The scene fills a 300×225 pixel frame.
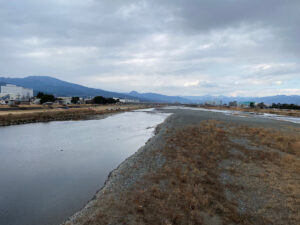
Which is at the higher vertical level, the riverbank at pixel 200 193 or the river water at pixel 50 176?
the riverbank at pixel 200 193

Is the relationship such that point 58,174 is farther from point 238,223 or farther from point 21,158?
point 238,223

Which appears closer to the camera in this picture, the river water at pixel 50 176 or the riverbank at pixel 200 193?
the riverbank at pixel 200 193

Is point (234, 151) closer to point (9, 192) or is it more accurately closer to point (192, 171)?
point (192, 171)

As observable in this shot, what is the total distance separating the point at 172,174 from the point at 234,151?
6.61m

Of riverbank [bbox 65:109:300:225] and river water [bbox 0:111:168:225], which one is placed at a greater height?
riverbank [bbox 65:109:300:225]

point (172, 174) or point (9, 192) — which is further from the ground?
point (172, 174)

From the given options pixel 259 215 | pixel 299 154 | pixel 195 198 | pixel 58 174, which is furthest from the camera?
pixel 299 154

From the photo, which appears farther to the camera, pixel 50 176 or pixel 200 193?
pixel 50 176

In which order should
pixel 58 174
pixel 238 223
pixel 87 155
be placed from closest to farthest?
pixel 238 223, pixel 58 174, pixel 87 155

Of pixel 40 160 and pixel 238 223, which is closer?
pixel 238 223

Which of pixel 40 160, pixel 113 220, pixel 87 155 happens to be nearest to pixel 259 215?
pixel 113 220

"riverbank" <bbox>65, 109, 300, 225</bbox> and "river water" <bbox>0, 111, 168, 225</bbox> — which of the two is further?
"river water" <bbox>0, 111, 168, 225</bbox>

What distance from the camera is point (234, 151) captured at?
11930 millimetres

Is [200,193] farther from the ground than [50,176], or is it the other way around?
[200,193]
